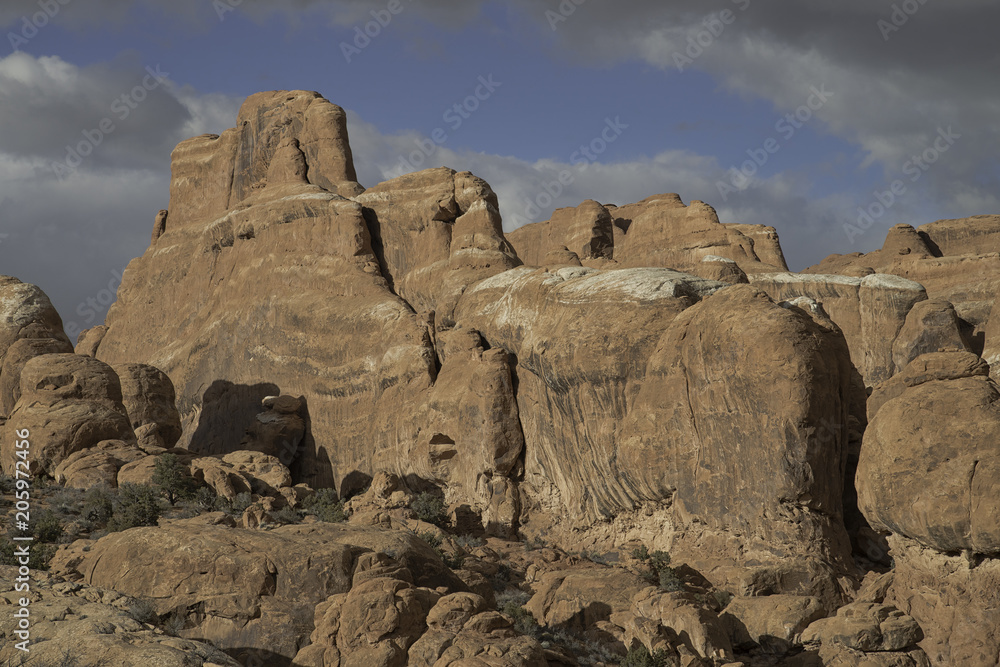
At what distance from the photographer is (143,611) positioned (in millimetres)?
14633

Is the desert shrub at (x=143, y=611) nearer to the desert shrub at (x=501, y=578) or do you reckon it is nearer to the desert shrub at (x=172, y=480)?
the desert shrub at (x=172, y=480)

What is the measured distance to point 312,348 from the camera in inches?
1436

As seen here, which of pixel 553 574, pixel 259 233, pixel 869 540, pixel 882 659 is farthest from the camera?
pixel 259 233

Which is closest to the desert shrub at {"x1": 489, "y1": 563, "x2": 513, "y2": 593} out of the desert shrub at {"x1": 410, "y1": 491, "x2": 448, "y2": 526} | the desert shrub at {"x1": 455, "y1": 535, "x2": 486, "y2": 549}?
the desert shrub at {"x1": 455, "y1": 535, "x2": 486, "y2": 549}

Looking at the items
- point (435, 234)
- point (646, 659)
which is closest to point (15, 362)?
point (435, 234)

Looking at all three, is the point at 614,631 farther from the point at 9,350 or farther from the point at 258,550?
the point at 9,350

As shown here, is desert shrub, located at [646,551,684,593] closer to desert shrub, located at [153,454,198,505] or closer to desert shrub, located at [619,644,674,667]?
desert shrub, located at [619,644,674,667]

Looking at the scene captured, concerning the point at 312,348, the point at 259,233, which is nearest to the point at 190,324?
the point at 259,233

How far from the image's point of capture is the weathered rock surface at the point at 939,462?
645 inches

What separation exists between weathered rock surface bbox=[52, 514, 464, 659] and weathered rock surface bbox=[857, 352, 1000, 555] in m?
9.38

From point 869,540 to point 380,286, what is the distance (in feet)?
A: 69.8

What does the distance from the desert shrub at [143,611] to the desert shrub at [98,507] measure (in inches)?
257

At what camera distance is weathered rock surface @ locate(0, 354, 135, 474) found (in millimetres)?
27031

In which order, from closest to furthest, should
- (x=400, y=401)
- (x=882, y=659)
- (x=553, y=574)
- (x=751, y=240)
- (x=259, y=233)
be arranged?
1. (x=882, y=659)
2. (x=553, y=574)
3. (x=400, y=401)
4. (x=259, y=233)
5. (x=751, y=240)
